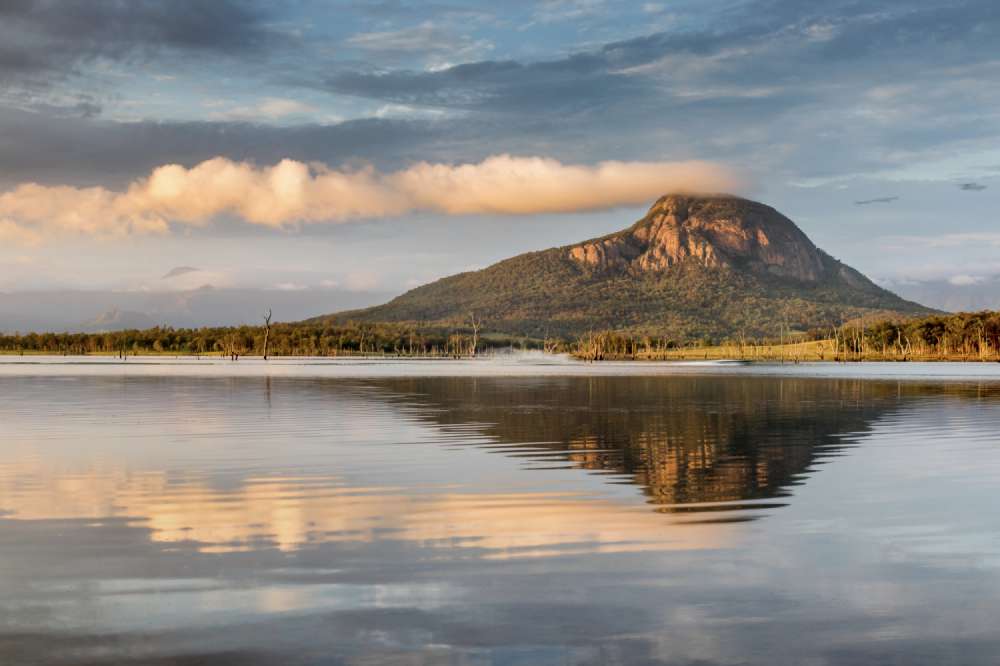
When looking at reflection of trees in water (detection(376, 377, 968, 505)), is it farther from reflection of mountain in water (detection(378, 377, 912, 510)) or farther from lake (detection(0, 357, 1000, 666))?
lake (detection(0, 357, 1000, 666))

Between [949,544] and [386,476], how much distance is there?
9698 millimetres

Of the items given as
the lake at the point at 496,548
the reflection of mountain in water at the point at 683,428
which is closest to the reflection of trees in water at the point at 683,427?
the reflection of mountain in water at the point at 683,428

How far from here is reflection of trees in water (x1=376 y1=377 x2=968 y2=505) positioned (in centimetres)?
1858

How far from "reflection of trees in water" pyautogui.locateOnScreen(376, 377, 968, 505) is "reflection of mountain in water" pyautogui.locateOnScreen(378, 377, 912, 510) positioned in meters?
0.03

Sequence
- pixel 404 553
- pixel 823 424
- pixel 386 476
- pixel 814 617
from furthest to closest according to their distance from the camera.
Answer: pixel 823 424 < pixel 386 476 < pixel 404 553 < pixel 814 617

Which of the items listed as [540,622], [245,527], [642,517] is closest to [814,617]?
[540,622]

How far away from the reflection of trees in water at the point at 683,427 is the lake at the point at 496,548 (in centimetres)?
21

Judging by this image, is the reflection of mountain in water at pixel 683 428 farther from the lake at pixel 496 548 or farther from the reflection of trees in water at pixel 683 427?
the lake at pixel 496 548

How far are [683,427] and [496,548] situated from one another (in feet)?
60.8

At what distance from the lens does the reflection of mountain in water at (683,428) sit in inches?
731

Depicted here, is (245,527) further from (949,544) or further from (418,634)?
(949,544)

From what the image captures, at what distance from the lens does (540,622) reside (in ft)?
28.5

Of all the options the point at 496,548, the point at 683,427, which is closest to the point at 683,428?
the point at 683,427

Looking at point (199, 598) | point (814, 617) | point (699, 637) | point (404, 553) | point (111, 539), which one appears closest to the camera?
point (699, 637)
